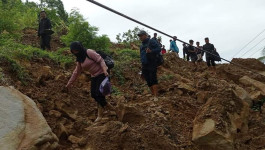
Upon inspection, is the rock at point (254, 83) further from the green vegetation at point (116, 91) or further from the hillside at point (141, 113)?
the green vegetation at point (116, 91)

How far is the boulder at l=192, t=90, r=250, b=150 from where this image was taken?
543 centimetres

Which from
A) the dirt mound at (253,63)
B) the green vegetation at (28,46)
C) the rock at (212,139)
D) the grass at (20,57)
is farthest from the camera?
the dirt mound at (253,63)

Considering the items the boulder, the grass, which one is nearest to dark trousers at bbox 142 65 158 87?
the boulder

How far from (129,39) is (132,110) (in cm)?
1327

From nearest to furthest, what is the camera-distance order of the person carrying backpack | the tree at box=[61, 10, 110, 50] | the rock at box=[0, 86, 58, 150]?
the rock at box=[0, 86, 58, 150] < the person carrying backpack < the tree at box=[61, 10, 110, 50]

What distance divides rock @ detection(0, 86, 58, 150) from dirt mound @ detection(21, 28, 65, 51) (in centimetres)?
679

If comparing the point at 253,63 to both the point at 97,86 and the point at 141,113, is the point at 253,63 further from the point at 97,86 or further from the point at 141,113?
the point at 97,86

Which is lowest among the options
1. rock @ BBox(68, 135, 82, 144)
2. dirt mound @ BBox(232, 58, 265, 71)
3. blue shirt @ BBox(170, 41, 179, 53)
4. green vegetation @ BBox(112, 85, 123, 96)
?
rock @ BBox(68, 135, 82, 144)

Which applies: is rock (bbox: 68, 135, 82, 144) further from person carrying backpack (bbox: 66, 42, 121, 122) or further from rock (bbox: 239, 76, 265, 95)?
rock (bbox: 239, 76, 265, 95)

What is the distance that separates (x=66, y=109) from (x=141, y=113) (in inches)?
52.9

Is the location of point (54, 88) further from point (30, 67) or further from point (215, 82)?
point (215, 82)

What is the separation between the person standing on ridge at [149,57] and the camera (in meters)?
7.22

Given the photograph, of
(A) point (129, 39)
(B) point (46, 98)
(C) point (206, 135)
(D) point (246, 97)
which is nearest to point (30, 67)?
(B) point (46, 98)

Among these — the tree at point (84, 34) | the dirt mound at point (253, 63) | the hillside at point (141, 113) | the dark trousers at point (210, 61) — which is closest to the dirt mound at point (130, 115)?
the hillside at point (141, 113)
